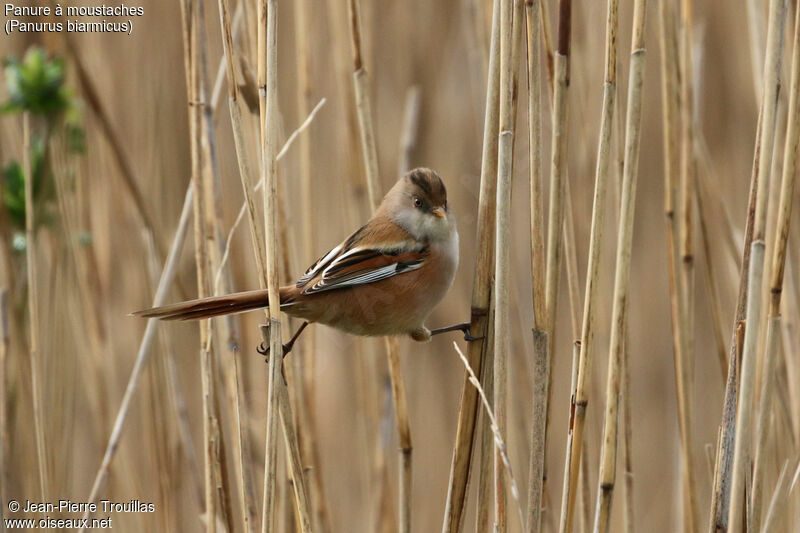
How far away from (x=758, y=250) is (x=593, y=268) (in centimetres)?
30

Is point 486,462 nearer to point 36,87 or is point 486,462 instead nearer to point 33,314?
point 33,314

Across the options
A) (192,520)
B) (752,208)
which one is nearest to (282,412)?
(752,208)

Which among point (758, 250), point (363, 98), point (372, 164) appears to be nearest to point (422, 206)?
point (372, 164)

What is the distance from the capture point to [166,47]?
293cm

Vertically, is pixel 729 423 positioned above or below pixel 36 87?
below

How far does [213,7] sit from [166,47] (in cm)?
25

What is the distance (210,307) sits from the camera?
170cm

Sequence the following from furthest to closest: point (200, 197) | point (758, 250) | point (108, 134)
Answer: point (108, 134), point (200, 197), point (758, 250)

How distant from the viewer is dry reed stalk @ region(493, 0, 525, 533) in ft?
4.66

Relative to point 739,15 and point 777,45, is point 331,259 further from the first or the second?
point 739,15

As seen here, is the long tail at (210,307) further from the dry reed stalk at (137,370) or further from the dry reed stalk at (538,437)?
the dry reed stalk at (538,437)

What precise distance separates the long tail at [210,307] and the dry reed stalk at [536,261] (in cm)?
62

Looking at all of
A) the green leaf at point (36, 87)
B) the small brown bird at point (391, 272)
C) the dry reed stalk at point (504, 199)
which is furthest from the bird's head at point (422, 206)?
the green leaf at point (36, 87)

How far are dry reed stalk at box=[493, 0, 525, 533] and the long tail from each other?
0.56m
